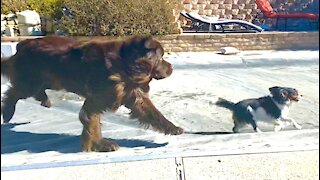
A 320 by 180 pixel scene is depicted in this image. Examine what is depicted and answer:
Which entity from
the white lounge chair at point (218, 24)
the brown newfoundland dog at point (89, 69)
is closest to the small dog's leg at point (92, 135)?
the brown newfoundland dog at point (89, 69)

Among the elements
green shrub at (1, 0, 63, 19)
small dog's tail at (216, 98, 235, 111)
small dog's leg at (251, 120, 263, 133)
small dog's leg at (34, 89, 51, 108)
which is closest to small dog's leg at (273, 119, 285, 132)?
small dog's leg at (251, 120, 263, 133)

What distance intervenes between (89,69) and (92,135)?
0.52 meters

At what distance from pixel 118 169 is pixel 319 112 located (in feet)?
5.53

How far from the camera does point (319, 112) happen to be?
349 centimetres

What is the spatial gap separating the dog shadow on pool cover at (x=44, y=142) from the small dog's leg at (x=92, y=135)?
0.09 metres

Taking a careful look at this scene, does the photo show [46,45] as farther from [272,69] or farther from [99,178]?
[272,69]

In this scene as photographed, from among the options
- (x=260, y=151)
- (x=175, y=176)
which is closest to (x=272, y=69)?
(x=260, y=151)

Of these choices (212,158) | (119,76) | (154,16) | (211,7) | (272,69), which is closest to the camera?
(119,76)

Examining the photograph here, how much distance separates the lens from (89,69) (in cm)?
273

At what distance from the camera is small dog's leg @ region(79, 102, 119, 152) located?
2.94 metres

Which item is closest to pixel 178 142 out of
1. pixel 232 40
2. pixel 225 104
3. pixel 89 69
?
pixel 225 104

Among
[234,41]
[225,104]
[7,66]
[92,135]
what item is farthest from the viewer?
[234,41]

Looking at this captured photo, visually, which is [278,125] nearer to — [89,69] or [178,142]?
[178,142]

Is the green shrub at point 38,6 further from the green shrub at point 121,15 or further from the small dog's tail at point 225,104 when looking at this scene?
the small dog's tail at point 225,104
